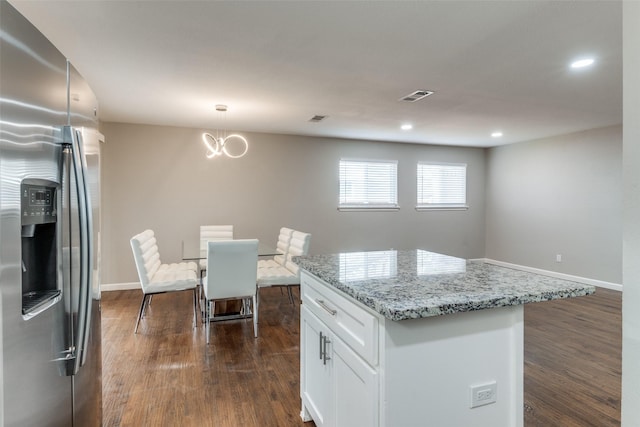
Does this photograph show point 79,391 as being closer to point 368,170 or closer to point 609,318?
point 609,318

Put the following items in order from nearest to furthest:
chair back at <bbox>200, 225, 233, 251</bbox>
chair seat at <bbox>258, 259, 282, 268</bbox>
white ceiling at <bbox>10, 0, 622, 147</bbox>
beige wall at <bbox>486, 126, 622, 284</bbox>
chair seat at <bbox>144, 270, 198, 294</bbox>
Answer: white ceiling at <bbox>10, 0, 622, 147</bbox> → chair seat at <bbox>144, 270, 198, 294</bbox> → chair seat at <bbox>258, 259, 282, 268</bbox> → chair back at <bbox>200, 225, 233, 251</bbox> → beige wall at <bbox>486, 126, 622, 284</bbox>

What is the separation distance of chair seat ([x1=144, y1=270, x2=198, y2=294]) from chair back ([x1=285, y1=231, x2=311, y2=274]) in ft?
3.50

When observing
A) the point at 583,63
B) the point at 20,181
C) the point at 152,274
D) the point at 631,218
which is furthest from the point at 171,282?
the point at 583,63

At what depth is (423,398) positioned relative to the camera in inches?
45.7

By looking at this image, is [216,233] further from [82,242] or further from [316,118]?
[82,242]

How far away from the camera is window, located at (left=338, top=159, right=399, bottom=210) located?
6.03 m

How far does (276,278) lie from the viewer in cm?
365

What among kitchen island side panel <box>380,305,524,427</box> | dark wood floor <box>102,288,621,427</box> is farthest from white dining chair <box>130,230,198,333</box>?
kitchen island side panel <box>380,305,524,427</box>

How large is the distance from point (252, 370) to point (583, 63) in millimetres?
3539

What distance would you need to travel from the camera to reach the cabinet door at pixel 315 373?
1617mm

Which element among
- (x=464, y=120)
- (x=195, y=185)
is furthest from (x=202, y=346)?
(x=464, y=120)

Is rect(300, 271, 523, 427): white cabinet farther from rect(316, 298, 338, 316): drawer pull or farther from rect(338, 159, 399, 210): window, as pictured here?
rect(338, 159, 399, 210): window

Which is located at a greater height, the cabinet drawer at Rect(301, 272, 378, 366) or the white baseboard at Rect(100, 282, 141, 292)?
the cabinet drawer at Rect(301, 272, 378, 366)

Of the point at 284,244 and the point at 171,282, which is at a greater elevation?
the point at 284,244
